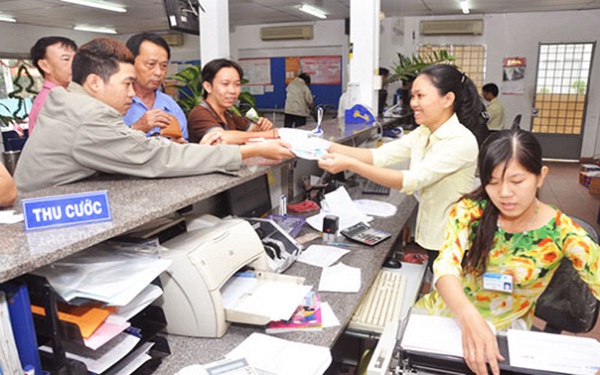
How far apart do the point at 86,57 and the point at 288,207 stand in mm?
1426

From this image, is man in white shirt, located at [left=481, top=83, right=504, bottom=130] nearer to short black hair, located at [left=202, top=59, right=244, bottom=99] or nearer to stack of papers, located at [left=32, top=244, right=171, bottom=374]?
short black hair, located at [left=202, top=59, right=244, bottom=99]

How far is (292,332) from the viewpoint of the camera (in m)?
1.31

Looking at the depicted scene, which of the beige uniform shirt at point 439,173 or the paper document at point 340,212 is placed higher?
the beige uniform shirt at point 439,173

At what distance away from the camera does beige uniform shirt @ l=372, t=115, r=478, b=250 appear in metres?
1.80

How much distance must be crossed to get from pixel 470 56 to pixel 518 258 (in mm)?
8088

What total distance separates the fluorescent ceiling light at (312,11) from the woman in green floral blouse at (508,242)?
6665mm

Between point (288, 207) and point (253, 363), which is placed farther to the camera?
point (288, 207)

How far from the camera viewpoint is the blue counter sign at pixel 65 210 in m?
0.93

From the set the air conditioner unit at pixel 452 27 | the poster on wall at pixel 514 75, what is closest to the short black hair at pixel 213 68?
the air conditioner unit at pixel 452 27

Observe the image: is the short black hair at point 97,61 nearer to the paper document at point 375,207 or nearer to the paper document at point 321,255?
the paper document at point 321,255

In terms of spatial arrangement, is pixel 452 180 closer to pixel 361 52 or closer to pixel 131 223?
pixel 131 223

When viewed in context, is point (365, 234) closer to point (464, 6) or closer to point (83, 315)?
point (83, 315)

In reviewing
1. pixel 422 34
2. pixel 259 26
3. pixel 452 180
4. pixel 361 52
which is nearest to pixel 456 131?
pixel 452 180

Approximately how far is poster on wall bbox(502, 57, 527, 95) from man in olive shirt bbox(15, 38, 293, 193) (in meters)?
8.15
